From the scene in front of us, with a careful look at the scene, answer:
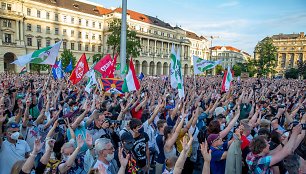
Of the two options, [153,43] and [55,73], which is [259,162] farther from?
[153,43]

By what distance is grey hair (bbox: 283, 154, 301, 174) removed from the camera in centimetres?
274

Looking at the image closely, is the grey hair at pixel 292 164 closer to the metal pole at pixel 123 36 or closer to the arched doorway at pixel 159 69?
the metal pole at pixel 123 36

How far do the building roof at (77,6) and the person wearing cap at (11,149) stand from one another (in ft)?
190

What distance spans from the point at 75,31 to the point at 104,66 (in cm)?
5423

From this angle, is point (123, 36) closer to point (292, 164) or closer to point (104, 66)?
point (104, 66)

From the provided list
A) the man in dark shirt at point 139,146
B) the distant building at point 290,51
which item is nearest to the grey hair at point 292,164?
the man in dark shirt at point 139,146

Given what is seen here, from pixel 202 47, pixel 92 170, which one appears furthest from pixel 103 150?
pixel 202 47

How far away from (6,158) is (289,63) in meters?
110

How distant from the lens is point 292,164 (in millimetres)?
2770

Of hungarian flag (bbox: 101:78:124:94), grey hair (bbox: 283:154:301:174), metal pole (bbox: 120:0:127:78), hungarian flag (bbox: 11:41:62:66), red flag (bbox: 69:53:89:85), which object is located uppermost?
metal pole (bbox: 120:0:127:78)

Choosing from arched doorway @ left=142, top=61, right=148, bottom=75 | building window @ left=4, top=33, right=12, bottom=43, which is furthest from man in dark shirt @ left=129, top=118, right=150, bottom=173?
arched doorway @ left=142, top=61, right=148, bottom=75

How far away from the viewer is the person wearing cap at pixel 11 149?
11.4 feet

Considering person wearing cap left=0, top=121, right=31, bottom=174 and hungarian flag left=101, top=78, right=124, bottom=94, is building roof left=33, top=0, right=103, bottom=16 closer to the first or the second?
hungarian flag left=101, top=78, right=124, bottom=94

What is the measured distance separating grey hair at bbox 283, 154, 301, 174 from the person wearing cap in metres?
3.66
